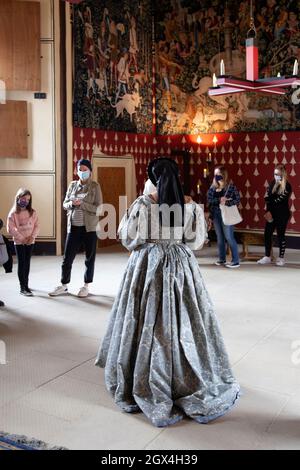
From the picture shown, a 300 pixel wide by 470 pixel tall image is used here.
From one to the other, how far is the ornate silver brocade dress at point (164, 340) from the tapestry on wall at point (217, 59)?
357 inches

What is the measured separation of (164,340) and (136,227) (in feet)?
2.95

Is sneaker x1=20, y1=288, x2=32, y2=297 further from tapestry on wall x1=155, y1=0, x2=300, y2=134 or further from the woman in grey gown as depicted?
tapestry on wall x1=155, y1=0, x2=300, y2=134

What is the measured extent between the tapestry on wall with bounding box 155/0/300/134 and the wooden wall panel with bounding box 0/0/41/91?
13.2 feet

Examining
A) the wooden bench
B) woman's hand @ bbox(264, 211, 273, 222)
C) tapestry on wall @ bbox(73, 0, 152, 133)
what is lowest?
the wooden bench

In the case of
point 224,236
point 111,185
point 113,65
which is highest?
point 113,65

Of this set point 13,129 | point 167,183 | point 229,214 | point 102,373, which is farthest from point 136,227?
point 13,129

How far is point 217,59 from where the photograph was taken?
43.3 ft

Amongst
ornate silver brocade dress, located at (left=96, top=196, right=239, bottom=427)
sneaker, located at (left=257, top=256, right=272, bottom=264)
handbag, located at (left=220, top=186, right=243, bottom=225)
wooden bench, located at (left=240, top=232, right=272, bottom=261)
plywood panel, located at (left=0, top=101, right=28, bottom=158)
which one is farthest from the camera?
plywood panel, located at (left=0, top=101, right=28, bottom=158)

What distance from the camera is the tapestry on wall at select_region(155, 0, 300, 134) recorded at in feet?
40.6

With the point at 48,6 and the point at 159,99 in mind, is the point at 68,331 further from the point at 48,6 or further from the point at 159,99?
the point at 159,99

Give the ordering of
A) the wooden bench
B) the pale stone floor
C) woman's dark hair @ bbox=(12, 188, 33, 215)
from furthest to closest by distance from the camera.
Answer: the wooden bench → woman's dark hair @ bbox=(12, 188, 33, 215) → the pale stone floor

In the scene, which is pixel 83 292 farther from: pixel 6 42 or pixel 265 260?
pixel 6 42

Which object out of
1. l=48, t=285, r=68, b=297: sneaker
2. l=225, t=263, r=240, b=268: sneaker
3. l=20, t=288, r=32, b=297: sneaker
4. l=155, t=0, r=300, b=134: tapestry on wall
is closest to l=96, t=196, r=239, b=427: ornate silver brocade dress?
l=48, t=285, r=68, b=297: sneaker

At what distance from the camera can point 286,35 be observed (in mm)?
12289
